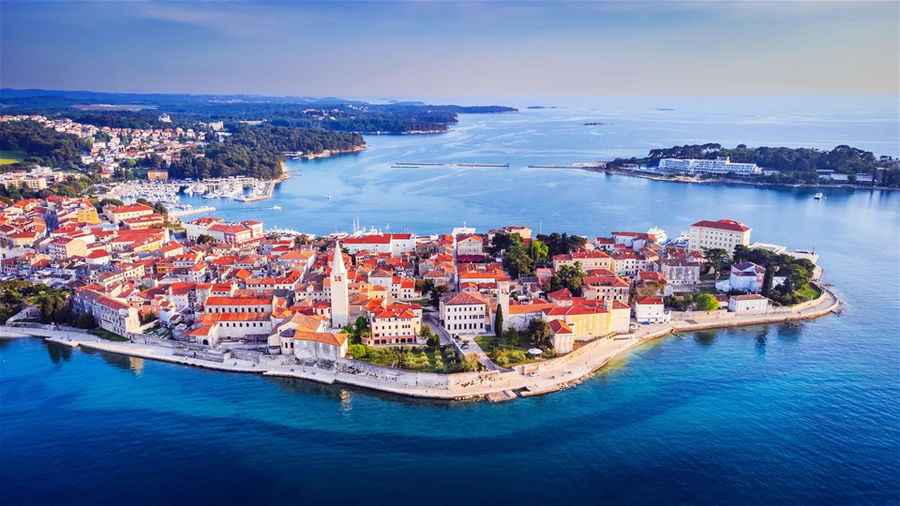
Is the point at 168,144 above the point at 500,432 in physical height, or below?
above

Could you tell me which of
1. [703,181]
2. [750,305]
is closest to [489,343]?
[750,305]

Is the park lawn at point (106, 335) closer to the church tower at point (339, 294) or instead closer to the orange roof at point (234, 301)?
the orange roof at point (234, 301)

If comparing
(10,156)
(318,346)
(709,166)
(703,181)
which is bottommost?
(318,346)

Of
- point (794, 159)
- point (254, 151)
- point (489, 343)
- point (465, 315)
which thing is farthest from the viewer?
point (254, 151)

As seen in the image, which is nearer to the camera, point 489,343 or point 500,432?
point 500,432

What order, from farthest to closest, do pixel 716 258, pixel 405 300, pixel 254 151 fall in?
pixel 254 151 → pixel 716 258 → pixel 405 300

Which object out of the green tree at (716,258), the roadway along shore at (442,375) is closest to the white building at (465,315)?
the roadway along shore at (442,375)

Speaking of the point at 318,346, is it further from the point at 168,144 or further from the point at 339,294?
the point at 168,144
